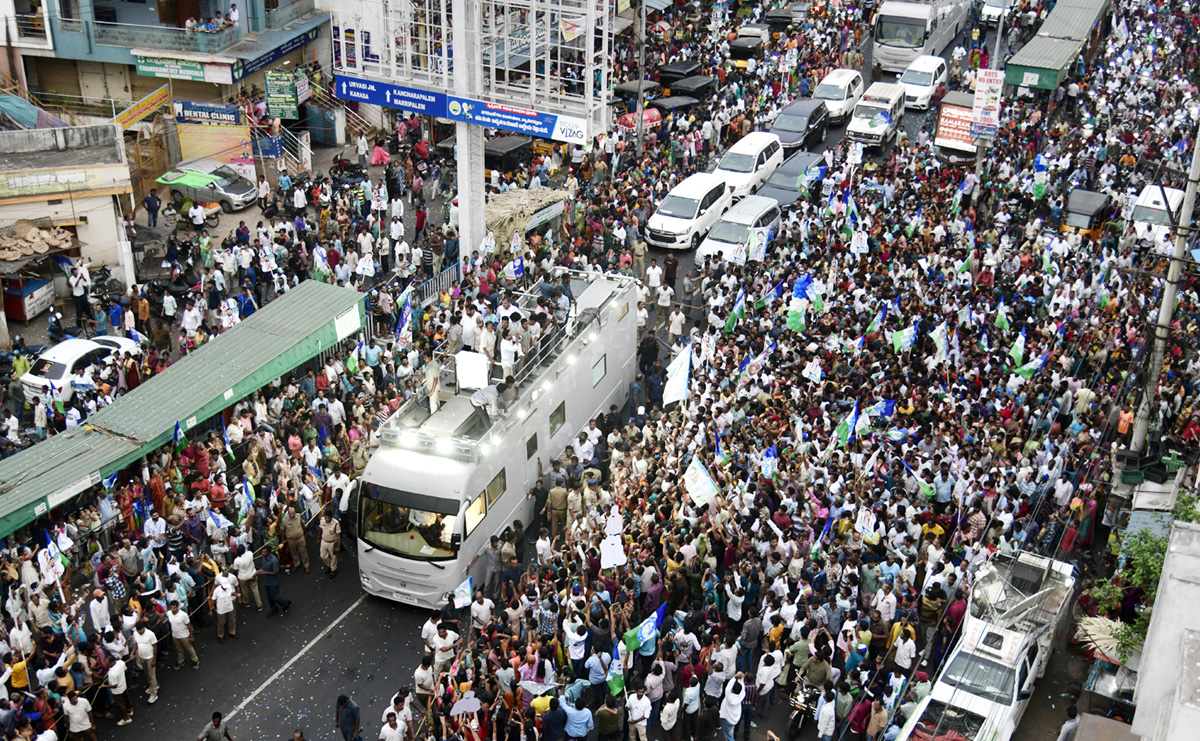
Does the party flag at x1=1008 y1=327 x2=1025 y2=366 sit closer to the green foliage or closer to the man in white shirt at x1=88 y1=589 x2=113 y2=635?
the green foliage

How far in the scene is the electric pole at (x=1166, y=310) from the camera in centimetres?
1744

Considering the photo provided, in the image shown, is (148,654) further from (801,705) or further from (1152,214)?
(1152,214)

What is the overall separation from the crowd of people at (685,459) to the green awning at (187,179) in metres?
1.94

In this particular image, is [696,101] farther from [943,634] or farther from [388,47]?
[943,634]

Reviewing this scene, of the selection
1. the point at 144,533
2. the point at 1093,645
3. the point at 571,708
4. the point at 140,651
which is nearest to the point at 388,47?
the point at 144,533

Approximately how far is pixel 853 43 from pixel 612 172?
13.8 m

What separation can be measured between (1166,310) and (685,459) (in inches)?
296

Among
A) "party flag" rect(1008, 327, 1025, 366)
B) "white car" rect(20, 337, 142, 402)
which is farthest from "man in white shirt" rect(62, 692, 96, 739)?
"party flag" rect(1008, 327, 1025, 366)

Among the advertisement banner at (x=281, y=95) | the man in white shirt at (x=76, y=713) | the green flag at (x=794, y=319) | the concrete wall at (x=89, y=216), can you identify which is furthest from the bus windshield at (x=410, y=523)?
the advertisement banner at (x=281, y=95)

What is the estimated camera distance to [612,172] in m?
33.4

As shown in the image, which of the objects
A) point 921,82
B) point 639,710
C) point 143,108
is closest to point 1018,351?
point 639,710

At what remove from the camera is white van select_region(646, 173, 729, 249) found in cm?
2905

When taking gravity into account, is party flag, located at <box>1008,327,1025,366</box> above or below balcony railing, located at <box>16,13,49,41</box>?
below

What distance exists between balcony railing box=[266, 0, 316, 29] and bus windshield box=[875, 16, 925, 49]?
18.6 meters
